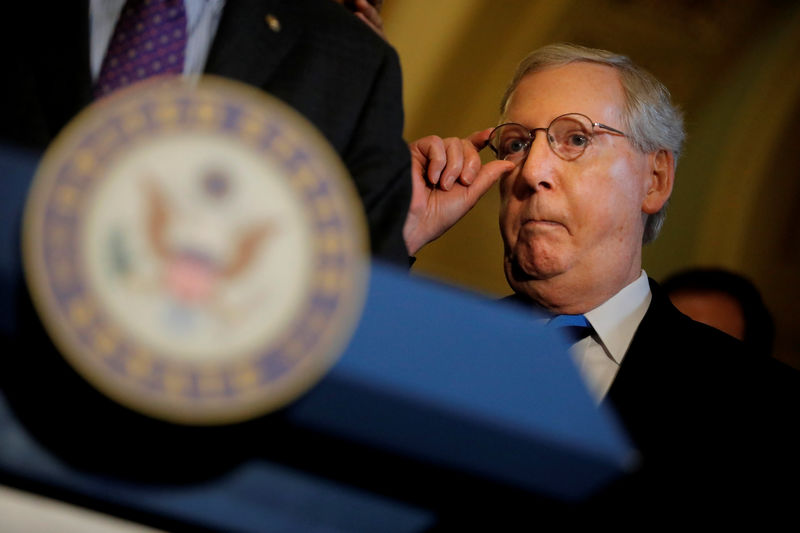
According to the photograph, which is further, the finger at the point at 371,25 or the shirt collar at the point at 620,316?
the shirt collar at the point at 620,316

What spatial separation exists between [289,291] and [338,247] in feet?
0.11

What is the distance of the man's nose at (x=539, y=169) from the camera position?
119cm

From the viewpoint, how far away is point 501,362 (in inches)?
18.2

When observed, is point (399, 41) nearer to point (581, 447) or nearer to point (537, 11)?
point (537, 11)

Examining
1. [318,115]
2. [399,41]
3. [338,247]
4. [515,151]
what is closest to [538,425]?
[338,247]

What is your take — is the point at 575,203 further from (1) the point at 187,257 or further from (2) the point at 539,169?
(1) the point at 187,257

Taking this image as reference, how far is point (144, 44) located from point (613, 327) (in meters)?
0.68

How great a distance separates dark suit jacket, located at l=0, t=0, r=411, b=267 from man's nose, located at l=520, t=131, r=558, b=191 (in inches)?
21.7

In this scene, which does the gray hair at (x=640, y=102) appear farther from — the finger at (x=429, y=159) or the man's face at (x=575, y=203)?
the finger at (x=429, y=159)

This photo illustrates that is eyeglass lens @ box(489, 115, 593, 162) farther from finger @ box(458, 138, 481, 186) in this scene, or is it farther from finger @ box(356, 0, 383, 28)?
finger @ box(356, 0, 383, 28)

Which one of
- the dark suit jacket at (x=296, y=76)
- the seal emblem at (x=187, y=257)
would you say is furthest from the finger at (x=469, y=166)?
the seal emblem at (x=187, y=257)

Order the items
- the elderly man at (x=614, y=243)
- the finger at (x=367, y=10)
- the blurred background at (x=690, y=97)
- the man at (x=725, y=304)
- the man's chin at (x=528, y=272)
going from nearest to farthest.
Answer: the elderly man at (x=614, y=243)
the finger at (x=367, y=10)
the man's chin at (x=528, y=272)
the blurred background at (x=690, y=97)
the man at (x=725, y=304)

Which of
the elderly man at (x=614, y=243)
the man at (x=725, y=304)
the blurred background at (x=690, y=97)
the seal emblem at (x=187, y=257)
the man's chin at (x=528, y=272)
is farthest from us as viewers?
the man at (x=725, y=304)

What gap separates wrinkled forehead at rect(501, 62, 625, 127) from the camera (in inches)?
50.2
